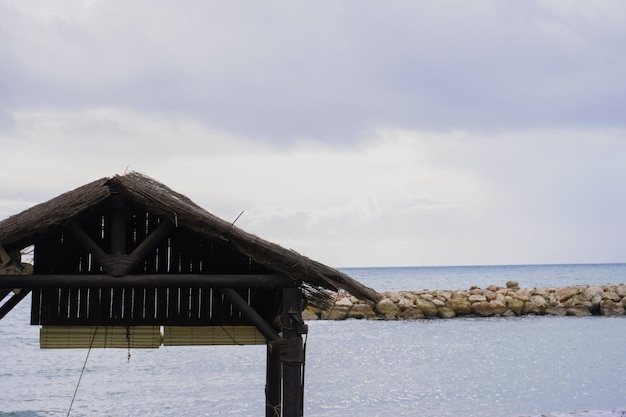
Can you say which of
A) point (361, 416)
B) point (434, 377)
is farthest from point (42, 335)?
point (434, 377)

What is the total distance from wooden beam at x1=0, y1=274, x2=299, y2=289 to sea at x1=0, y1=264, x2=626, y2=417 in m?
6.35

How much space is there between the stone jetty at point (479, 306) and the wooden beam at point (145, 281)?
27059 mm

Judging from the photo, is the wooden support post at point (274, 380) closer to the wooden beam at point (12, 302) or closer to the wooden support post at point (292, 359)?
the wooden support post at point (292, 359)

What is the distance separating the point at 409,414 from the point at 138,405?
20.8ft

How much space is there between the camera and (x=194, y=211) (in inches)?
275

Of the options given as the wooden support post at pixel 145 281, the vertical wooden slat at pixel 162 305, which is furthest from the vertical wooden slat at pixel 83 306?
the wooden support post at pixel 145 281

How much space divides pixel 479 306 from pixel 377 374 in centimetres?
1255

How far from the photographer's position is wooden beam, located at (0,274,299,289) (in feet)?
23.4

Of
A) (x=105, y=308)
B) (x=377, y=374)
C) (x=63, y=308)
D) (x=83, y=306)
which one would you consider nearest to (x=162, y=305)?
(x=105, y=308)

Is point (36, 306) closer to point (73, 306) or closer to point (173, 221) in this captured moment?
point (73, 306)

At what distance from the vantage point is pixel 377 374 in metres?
22.8

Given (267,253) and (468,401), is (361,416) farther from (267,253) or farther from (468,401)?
(267,253)

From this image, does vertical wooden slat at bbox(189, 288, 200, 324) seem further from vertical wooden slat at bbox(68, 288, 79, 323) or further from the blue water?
the blue water

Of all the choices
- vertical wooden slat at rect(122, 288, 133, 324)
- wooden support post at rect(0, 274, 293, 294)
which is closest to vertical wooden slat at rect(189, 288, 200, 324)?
vertical wooden slat at rect(122, 288, 133, 324)
